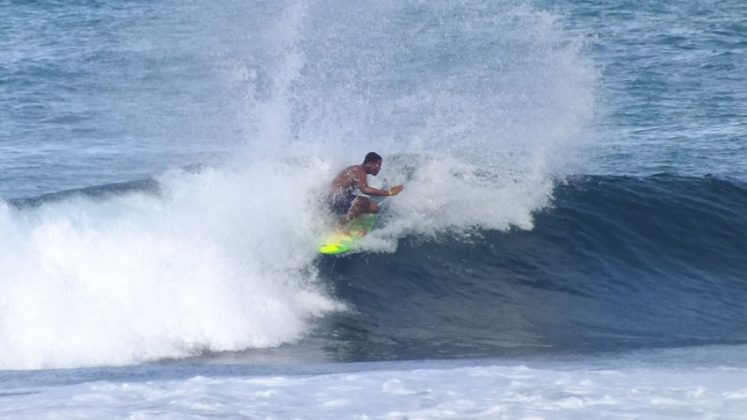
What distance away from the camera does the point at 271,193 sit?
583 inches

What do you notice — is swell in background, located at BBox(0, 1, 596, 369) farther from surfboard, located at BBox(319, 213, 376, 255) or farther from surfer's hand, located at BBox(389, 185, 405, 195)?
surfer's hand, located at BBox(389, 185, 405, 195)

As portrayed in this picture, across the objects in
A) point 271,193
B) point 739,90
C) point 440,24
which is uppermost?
point 440,24

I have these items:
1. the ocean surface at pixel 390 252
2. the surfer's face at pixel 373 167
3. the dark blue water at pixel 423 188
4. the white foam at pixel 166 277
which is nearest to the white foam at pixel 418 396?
the ocean surface at pixel 390 252

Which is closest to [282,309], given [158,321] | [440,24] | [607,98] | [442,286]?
[158,321]

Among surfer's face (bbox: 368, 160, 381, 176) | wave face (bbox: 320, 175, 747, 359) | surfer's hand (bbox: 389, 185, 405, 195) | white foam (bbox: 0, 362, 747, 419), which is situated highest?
surfer's face (bbox: 368, 160, 381, 176)

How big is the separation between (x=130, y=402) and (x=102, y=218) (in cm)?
665

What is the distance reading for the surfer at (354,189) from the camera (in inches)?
550

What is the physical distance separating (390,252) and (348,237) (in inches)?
25.6

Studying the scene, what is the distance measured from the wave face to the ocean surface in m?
0.04

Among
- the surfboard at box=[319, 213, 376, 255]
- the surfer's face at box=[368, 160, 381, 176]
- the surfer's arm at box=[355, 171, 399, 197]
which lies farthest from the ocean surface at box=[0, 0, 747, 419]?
the surfer's face at box=[368, 160, 381, 176]

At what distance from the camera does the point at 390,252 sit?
14.6m

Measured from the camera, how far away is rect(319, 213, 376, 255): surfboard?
46.2ft

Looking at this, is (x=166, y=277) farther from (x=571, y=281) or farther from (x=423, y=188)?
(x=571, y=281)

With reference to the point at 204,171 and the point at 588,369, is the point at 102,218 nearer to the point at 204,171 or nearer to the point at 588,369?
the point at 204,171
